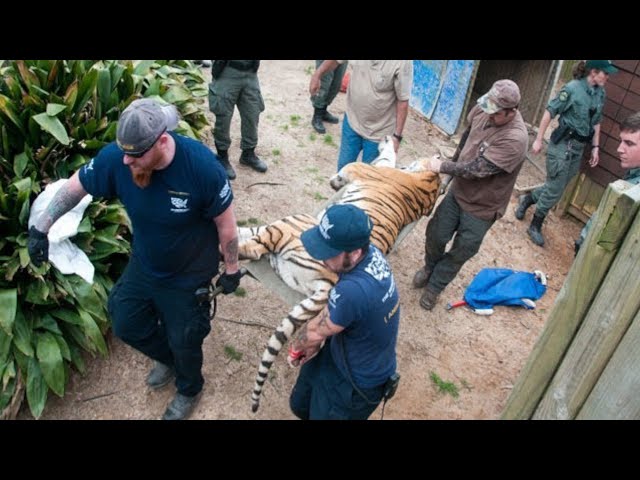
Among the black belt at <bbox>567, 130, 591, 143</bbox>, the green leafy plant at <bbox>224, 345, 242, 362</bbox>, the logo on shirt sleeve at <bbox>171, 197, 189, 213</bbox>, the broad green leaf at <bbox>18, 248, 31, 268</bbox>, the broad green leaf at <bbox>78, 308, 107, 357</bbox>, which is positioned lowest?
the green leafy plant at <bbox>224, 345, 242, 362</bbox>

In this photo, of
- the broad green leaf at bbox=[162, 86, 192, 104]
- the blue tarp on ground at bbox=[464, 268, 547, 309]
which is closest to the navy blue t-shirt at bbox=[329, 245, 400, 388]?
the blue tarp on ground at bbox=[464, 268, 547, 309]

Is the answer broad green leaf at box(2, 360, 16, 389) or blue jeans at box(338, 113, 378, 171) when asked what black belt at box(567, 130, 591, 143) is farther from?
broad green leaf at box(2, 360, 16, 389)

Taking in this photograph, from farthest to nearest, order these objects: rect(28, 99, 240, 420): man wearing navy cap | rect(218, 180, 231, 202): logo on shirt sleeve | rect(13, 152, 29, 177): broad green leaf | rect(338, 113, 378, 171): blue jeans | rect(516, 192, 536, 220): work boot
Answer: rect(516, 192, 536, 220): work boot → rect(338, 113, 378, 171): blue jeans → rect(13, 152, 29, 177): broad green leaf → rect(218, 180, 231, 202): logo on shirt sleeve → rect(28, 99, 240, 420): man wearing navy cap

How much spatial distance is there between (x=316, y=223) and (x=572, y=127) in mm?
3707

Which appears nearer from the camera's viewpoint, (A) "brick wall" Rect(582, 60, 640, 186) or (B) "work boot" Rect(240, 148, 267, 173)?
(A) "brick wall" Rect(582, 60, 640, 186)

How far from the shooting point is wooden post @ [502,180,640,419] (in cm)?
160

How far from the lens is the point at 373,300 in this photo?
271 cm

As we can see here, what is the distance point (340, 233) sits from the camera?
2.61m

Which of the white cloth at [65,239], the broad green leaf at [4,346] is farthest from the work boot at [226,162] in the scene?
the broad green leaf at [4,346]

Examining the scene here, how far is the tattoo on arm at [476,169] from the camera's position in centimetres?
428

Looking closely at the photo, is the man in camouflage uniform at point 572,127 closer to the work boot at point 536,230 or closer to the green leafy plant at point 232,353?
the work boot at point 536,230

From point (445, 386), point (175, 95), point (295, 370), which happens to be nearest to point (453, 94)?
point (175, 95)

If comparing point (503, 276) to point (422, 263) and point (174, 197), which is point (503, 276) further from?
point (174, 197)

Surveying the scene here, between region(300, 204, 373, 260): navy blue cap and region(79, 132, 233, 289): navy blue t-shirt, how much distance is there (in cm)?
68
